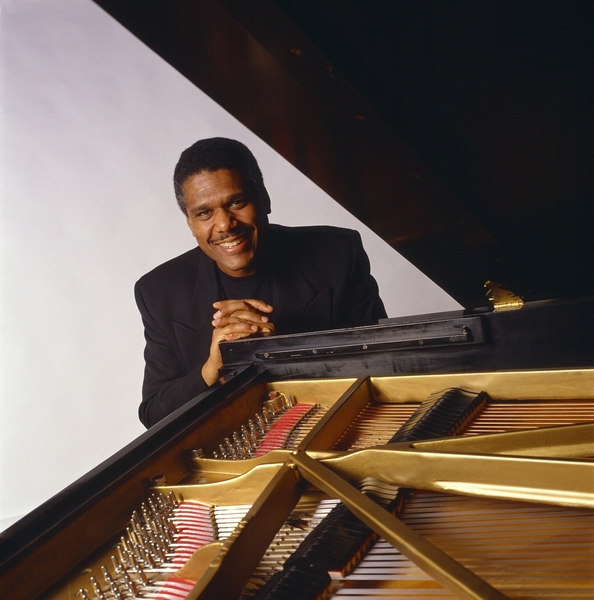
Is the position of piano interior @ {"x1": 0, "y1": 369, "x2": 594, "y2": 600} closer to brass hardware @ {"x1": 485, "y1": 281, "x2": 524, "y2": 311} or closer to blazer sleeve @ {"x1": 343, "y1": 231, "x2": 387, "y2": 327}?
brass hardware @ {"x1": 485, "y1": 281, "x2": 524, "y2": 311}

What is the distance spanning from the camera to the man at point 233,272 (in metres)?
3.43

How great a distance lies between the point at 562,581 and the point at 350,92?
3.78 ft

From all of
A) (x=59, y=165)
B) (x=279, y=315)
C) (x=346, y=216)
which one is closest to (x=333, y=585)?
(x=279, y=315)

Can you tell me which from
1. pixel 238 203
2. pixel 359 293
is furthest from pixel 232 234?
pixel 359 293

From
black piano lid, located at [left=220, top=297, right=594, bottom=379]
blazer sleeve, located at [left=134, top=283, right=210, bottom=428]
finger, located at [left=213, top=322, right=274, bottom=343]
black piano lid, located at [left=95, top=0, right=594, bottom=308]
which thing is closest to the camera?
black piano lid, located at [left=95, top=0, right=594, bottom=308]

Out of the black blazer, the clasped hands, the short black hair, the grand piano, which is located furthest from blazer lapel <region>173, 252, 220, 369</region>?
the grand piano

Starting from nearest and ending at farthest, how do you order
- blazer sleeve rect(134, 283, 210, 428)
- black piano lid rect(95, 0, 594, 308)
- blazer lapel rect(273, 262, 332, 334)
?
black piano lid rect(95, 0, 594, 308)
blazer sleeve rect(134, 283, 210, 428)
blazer lapel rect(273, 262, 332, 334)

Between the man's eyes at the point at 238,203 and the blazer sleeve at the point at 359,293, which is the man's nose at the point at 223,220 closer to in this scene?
the man's eyes at the point at 238,203

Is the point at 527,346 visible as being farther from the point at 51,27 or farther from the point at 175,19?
the point at 51,27

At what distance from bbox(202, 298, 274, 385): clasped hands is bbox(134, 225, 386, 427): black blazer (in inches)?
40.7

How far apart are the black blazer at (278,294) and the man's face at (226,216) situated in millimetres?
195

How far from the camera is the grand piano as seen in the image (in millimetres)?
1117

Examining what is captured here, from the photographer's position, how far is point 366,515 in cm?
114

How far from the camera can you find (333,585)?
111 cm
